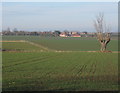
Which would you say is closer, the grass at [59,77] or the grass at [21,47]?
the grass at [59,77]

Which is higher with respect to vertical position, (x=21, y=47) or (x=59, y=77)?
(x=59, y=77)

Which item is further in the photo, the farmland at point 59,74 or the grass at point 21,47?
the grass at point 21,47

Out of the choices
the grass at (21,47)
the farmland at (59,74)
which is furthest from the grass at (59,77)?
the grass at (21,47)

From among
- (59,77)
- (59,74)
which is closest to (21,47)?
(59,74)

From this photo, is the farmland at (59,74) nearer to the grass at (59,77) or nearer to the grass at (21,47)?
the grass at (59,77)

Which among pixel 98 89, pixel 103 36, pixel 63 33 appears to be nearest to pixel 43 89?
pixel 98 89

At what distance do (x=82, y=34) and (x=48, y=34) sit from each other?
769 inches

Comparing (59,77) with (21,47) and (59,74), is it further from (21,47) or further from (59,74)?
(21,47)

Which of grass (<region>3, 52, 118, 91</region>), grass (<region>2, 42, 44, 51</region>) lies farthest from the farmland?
grass (<region>2, 42, 44, 51</region>)

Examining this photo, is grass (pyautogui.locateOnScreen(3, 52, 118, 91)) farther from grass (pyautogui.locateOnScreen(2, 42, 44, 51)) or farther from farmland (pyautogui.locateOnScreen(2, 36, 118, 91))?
grass (pyautogui.locateOnScreen(2, 42, 44, 51))

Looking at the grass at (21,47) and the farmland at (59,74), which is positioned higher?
the farmland at (59,74)

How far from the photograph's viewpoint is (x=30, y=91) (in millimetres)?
10914

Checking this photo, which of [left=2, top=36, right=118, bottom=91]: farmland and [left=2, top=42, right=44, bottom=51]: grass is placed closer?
[left=2, top=36, right=118, bottom=91]: farmland

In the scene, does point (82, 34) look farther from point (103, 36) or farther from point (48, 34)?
point (103, 36)
